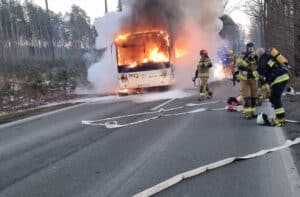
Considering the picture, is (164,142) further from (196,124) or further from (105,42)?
(105,42)

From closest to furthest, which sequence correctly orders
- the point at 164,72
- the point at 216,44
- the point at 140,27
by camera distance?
the point at 164,72, the point at 140,27, the point at 216,44

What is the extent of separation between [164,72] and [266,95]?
7.35 metres

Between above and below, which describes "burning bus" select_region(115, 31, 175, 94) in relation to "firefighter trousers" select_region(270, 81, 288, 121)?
above

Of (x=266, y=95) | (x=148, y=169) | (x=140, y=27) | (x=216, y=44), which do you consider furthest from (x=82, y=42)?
(x=148, y=169)

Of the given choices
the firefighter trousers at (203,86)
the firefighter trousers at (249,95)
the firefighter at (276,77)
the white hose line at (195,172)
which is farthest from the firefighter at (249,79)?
the firefighter trousers at (203,86)

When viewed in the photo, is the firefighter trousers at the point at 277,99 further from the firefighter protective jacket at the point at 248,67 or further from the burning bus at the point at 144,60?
the burning bus at the point at 144,60

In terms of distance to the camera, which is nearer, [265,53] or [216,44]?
[265,53]

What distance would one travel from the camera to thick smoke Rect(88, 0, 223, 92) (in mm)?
23047

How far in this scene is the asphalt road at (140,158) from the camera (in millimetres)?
5707

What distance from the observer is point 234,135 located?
9.00 metres

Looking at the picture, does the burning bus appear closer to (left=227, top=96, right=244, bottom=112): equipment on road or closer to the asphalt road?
(left=227, top=96, right=244, bottom=112): equipment on road

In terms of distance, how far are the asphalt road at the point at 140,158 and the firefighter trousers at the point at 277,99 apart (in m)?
0.42

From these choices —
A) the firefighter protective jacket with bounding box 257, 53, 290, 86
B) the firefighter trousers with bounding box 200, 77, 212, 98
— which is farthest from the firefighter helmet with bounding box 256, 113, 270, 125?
the firefighter trousers with bounding box 200, 77, 212, 98

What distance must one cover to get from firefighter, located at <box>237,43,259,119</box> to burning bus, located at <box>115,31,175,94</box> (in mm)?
9417
